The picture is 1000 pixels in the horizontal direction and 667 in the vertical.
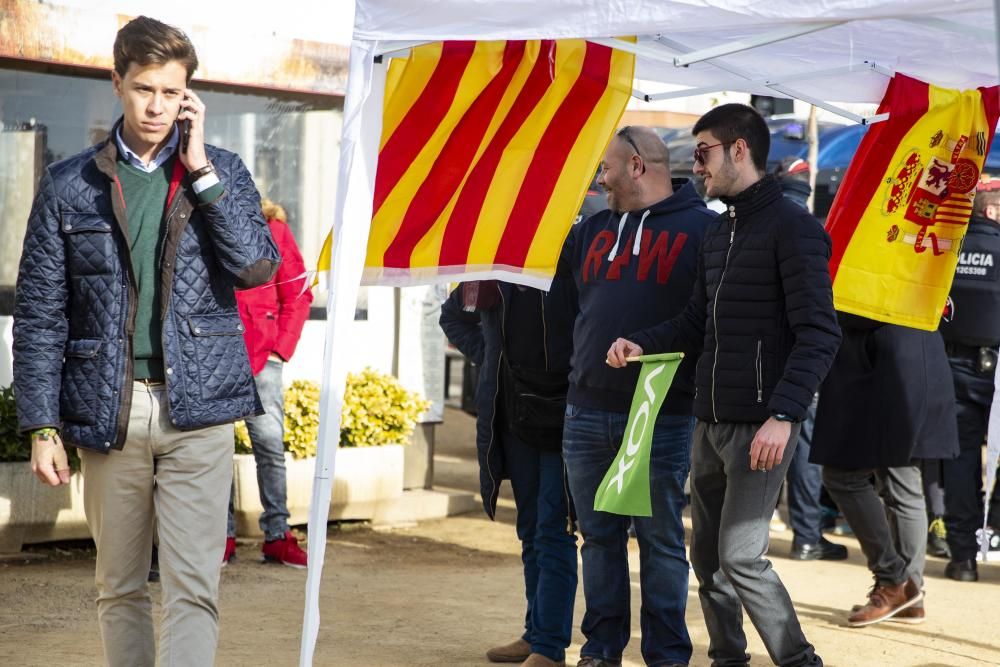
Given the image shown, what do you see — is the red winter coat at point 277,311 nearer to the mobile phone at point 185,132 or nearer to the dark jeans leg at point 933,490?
the mobile phone at point 185,132

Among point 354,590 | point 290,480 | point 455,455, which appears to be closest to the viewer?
point 354,590

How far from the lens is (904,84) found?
18.3 feet

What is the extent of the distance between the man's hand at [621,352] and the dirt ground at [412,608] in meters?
1.51

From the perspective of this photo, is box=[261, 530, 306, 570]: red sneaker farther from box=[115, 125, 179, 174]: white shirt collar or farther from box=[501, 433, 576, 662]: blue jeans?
box=[115, 125, 179, 174]: white shirt collar

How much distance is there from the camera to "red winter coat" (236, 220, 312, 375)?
24.8ft

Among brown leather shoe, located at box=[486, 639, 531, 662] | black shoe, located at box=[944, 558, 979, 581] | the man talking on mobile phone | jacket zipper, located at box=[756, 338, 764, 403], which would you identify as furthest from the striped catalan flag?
black shoe, located at box=[944, 558, 979, 581]

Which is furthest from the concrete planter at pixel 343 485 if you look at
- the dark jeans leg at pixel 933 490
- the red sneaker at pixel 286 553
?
the dark jeans leg at pixel 933 490

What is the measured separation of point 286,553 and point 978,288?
13.1ft

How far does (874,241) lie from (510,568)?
3.25 metres

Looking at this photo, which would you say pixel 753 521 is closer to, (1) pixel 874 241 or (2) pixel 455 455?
(1) pixel 874 241

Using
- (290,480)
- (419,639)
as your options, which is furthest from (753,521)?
(290,480)

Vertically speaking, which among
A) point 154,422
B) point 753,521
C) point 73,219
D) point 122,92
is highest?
point 122,92

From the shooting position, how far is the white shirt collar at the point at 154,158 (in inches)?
155

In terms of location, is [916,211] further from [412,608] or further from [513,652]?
[412,608]
